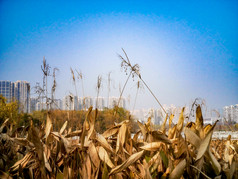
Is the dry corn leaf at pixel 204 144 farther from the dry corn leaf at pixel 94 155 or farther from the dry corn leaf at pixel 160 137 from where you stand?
the dry corn leaf at pixel 94 155

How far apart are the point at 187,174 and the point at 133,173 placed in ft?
0.60

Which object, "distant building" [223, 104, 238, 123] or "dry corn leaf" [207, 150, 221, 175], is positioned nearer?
"dry corn leaf" [207, 150, 221, 175]

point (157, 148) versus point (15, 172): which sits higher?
point (157, 148)

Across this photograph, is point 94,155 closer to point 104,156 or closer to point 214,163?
point 104,156

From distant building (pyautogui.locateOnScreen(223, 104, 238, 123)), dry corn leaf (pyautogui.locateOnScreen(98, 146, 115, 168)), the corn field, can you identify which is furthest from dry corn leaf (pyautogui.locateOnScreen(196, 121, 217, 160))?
distant building (pyautogui.locateOnScreen(223, 104, 238, 123))

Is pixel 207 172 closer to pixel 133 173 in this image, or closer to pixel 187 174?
pixel 187 174

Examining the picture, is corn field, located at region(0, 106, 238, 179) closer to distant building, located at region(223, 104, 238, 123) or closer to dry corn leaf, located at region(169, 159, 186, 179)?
dry corn leaf, located at region(169, 159, 186, 179)

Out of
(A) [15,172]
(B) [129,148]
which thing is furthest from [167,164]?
(A) [15,172]

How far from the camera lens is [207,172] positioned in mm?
725

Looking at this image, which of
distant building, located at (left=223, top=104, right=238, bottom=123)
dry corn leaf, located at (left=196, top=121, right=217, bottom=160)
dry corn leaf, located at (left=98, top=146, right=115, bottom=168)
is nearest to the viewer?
dry corn leaf, located at (left=196, top=121, right=217, bottom=160)

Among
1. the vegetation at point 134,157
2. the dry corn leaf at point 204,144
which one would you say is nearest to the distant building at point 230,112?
the vegetation at point 134,157

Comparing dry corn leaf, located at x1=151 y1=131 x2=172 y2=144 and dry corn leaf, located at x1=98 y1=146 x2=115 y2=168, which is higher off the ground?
dry corn leaf, located at x1=151 y1=131 x2=172 y2=144

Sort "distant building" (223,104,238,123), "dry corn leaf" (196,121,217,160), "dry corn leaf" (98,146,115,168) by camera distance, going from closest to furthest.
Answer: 1. "dry corn leaf" (196,121,217,160)
2. "dry corn leaf" (98,146,115,168)
3. "distant building" (223,104,238,123)

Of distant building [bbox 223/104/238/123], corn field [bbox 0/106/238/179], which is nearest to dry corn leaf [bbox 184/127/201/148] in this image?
corn field [bbox 0/106/238/179]
